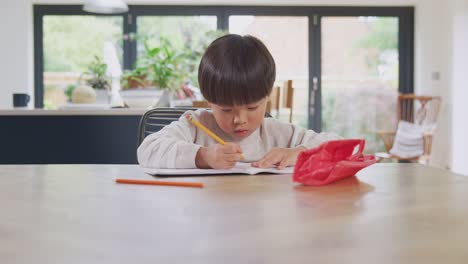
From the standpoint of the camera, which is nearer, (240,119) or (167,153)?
(167,153)

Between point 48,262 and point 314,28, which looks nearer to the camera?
point 48,262

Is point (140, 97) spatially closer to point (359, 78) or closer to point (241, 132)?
point (241, 132)

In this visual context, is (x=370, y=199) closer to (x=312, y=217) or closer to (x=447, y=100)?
(x=312, y=217)

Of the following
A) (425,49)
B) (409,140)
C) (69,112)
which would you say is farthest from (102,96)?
(425,49)

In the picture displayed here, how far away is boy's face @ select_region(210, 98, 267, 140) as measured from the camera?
1.14 metres

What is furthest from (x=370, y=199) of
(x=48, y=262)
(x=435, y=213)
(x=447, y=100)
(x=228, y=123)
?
(x=447, y=100)

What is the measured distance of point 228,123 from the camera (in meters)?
1.17

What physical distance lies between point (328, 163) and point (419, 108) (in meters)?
5.45

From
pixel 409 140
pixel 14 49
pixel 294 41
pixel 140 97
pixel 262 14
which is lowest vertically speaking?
pixel 409 140

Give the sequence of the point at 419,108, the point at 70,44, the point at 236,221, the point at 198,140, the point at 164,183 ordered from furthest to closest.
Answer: the point at 70,44 < the point at 419,108 < the point at 198,140 < the point at 164,183 < the point at 236,221

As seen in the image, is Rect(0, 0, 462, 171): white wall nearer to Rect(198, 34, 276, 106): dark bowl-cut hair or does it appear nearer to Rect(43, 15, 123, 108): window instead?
Rect(43, 15, 123, 108): window

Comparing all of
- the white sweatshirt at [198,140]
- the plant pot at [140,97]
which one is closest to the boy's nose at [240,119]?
the white sweatshirt at [198,140]

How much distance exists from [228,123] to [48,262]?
2.63 ft

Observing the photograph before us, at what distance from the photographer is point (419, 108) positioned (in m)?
5.96
